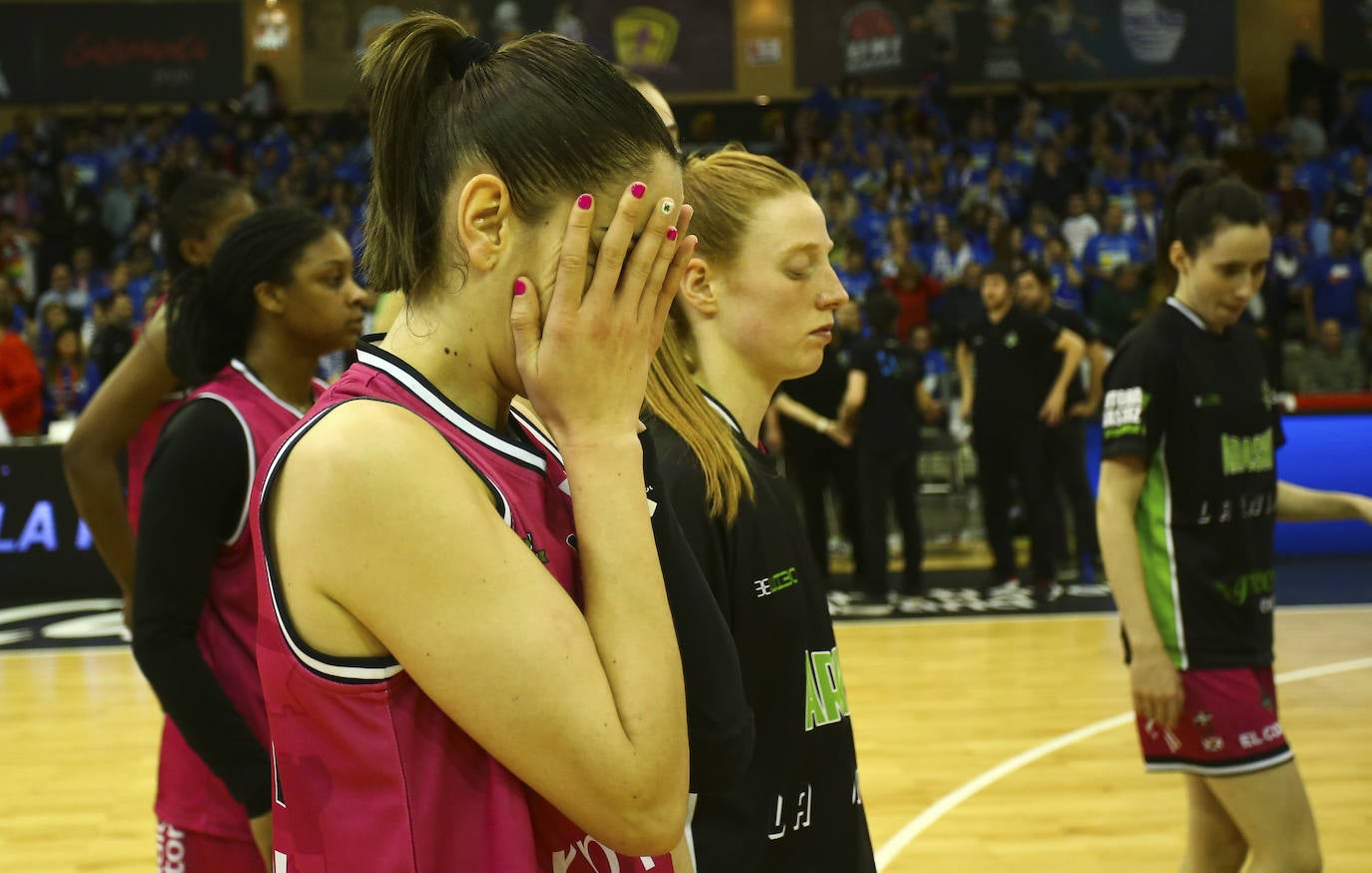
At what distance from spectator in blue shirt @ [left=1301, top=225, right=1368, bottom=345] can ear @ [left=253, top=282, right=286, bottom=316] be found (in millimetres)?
11884

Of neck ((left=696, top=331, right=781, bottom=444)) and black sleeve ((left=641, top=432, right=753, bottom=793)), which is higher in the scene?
neck ((left=696, top=331, right=781, bottom=444))

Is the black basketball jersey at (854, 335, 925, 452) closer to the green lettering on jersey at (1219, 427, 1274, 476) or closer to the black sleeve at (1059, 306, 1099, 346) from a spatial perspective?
the black sleeve at (1059, 306, 1099, 346)

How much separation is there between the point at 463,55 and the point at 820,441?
25.1 ft

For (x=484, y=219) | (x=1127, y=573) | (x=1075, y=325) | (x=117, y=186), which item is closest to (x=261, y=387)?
(x=484, y=219)

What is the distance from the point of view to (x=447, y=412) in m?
1.06

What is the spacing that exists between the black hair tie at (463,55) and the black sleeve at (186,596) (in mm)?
1058

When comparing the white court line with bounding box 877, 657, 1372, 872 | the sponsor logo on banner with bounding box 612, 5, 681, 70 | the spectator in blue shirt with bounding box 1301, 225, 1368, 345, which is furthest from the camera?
the sponsor logo on banner with bounding box 612, 5, 681, 70

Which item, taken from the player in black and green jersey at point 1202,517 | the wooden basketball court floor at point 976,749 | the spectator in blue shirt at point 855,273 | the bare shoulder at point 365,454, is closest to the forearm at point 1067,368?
the wooden basketball court floor at point 976,749

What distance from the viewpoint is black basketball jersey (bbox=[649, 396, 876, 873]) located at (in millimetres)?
1674

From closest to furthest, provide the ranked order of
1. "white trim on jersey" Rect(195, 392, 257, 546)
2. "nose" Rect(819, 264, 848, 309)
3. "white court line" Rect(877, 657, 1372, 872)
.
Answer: "nose" Rect(819, 264, 848, 309), "white trim on jersey" Rect(195, 392, 257, 546), "white court line" Rect(877, 657, 1372, 872)

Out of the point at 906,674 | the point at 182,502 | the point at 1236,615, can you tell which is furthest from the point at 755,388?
the point at 906,674

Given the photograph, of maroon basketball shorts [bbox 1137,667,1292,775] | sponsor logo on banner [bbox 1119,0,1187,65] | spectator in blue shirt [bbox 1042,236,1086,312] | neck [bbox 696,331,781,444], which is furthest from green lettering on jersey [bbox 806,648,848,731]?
sponsor logo on banner [bbox 1119,0,1187,65]

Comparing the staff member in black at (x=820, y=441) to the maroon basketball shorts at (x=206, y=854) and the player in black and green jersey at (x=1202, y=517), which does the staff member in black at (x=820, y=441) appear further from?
the maroon basketball shorts at (x=206, y=854)

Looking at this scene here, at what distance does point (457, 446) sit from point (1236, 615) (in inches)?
89.0
